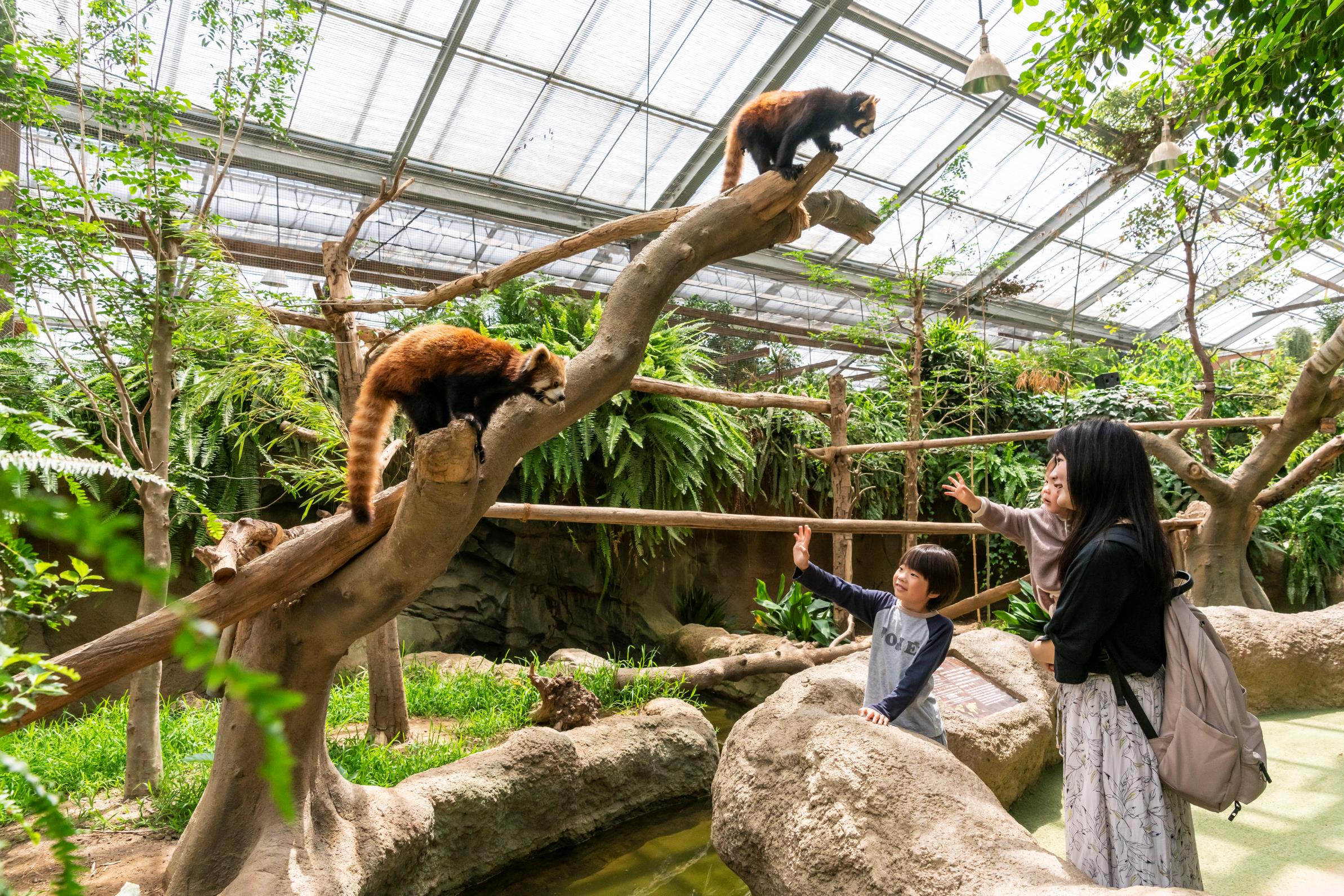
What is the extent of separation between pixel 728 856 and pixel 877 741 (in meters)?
0.68

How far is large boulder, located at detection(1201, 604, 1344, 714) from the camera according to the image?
3.99m

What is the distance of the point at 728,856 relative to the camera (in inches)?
97.9

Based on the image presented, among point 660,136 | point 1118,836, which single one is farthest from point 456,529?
point 660,136

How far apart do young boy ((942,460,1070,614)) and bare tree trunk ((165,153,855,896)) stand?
94 cm

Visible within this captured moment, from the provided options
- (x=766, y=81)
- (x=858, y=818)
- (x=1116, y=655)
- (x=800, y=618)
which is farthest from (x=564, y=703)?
(x=766, y=81)

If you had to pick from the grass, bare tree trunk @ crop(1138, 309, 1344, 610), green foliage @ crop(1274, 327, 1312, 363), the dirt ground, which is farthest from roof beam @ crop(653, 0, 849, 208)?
green foliage @ crop(1274, 327, 1312, 363)

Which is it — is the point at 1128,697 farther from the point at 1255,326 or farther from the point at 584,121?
the point at 1255,326

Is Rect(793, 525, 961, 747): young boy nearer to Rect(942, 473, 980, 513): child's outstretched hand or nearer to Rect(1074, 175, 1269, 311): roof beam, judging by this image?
Rect(942, 473, 980, 513): child's outstretched hand

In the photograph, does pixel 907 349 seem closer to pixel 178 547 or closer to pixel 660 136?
pixel 660 136

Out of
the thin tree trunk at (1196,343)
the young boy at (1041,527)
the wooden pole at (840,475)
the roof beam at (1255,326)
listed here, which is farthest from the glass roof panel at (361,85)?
the roof beam at (1255,326)

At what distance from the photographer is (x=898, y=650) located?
2.51m

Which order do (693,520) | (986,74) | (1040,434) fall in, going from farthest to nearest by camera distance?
(986,74) < (1040,434) < (693,520)

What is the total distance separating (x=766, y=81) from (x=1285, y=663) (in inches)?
223

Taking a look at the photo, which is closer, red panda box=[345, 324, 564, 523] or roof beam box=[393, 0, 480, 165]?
red panda box=[345, 324, 564, 523]
